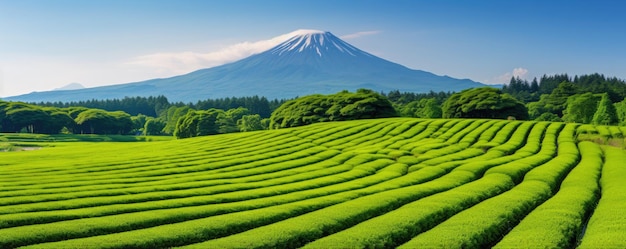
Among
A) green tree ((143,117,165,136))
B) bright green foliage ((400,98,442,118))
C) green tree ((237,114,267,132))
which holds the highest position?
bright green foliage ((400,98,442,118))

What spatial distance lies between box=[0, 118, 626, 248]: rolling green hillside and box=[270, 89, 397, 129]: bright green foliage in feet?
158

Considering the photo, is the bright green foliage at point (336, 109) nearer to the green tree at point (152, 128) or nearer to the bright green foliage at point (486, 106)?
the bright green foliage at point (486, 106)

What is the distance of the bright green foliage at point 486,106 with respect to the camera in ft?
366

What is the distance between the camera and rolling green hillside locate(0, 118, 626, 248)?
750 inches

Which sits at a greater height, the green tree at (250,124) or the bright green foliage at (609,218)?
the bright green foliage at (609,218)

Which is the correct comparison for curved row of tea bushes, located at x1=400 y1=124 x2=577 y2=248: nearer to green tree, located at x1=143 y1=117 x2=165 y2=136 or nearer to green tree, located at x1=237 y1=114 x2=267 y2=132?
green tree, located at x1=237 y1=114 x2=267 y2=132

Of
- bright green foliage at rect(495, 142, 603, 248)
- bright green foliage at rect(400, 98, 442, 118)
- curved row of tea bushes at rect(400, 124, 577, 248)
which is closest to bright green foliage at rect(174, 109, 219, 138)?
bright green foliage at rect(400, 98, 442, 118)

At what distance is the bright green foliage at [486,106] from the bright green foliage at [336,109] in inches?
717

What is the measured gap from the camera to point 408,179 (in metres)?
36.3

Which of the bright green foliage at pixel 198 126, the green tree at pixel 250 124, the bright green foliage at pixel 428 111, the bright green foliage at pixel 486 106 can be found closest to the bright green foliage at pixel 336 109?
the green tree at pixel 250 124

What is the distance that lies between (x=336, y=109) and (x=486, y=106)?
36.1 m

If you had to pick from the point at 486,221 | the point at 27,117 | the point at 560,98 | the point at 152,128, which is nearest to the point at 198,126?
the point at 152,128

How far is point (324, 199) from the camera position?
1104 inches

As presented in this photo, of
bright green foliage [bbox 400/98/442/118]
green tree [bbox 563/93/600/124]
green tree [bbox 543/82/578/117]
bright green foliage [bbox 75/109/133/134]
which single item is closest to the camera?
green tree [bbox 563/93/600/124]
